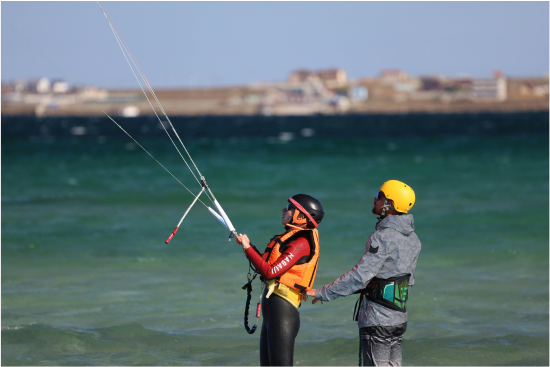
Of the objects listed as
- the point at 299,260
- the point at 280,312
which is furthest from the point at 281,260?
the point at 280,312

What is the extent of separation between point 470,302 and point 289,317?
5339 mm

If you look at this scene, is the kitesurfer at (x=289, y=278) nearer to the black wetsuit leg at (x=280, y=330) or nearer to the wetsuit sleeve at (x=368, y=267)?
the black wetsuit leg at (x=280, y=330)

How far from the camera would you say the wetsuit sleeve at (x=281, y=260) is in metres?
4.66

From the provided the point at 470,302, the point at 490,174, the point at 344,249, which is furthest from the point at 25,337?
the point at 490,174

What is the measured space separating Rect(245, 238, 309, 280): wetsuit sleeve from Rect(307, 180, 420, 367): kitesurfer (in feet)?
0.97

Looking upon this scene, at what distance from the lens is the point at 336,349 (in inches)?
291

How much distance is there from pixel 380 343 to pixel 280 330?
751 mm

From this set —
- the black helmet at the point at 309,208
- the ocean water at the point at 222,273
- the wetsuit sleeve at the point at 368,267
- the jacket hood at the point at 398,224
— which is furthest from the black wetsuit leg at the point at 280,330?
the ocean water at the point at 222,273

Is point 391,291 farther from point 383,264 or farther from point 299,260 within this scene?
point 299,260

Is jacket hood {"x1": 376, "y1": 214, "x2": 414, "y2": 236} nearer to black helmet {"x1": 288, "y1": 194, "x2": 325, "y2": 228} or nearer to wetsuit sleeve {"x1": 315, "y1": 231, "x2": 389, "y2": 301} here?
wetsuit sleeve {"x1": 315, "y1": 231, "x2": 389, "y2": 301}

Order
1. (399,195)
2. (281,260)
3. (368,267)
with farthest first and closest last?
(281,260), (399,195), (368,267)

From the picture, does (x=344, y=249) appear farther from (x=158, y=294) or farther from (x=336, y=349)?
(x=336, y=349)

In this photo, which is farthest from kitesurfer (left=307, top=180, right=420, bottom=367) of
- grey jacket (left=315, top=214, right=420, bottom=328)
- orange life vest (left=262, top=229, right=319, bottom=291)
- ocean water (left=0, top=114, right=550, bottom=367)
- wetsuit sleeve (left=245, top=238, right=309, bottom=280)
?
ocean water (left=0, top=114, right=550, bottom=367)

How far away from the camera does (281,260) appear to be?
4.67 m
